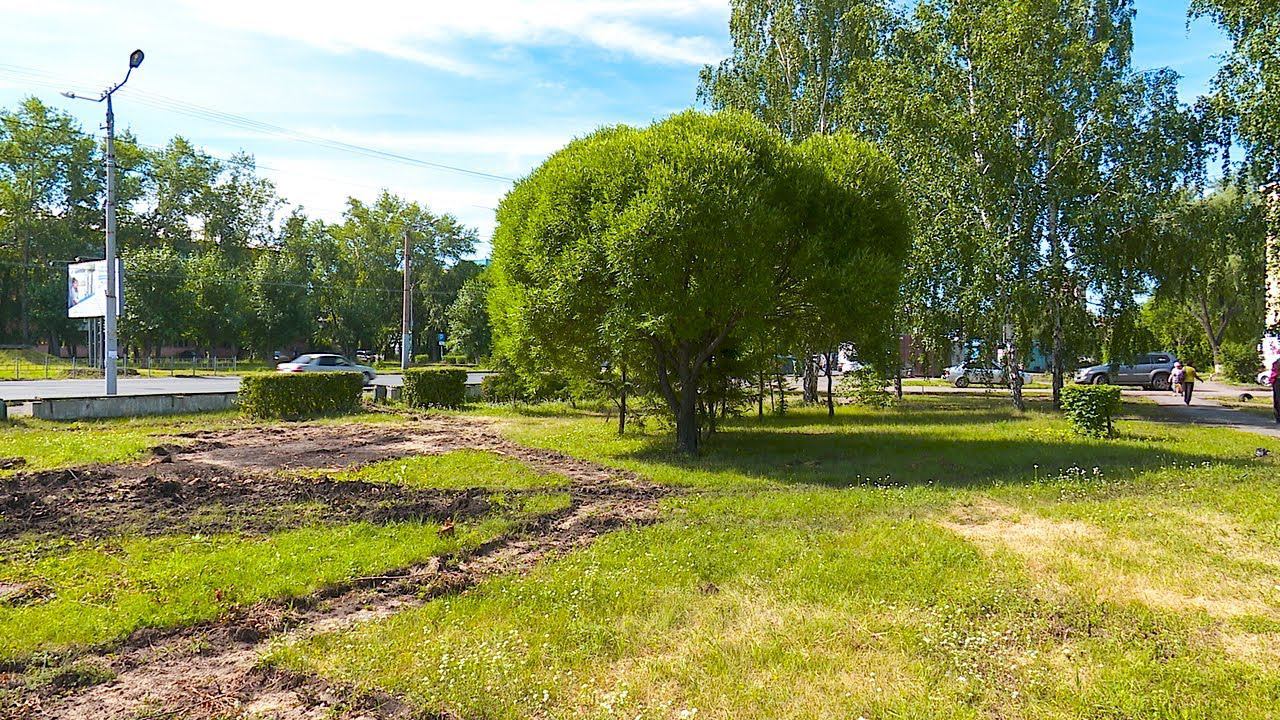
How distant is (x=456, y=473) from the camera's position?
36.2 ft

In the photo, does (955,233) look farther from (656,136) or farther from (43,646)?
(43,646)

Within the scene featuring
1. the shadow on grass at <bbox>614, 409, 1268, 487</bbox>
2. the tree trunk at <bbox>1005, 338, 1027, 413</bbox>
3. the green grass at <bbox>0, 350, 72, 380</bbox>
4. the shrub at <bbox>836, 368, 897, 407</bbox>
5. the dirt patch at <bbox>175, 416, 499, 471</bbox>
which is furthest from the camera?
the green grass at <bbox>0, 350, 72, 380</bbox>

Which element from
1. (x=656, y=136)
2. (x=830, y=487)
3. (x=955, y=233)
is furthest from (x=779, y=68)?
(x=830, y=487)

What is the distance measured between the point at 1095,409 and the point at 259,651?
592 inches

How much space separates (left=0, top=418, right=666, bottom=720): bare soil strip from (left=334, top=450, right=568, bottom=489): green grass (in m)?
2.21

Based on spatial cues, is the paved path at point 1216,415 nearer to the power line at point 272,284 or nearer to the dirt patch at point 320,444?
the dirt patch at point 320,444

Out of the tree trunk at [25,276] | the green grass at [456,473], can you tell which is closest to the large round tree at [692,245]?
the green grass at [456,473]

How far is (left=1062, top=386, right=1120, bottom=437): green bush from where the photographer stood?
14.7 m

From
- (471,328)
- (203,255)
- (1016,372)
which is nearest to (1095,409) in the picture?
(1016,372)

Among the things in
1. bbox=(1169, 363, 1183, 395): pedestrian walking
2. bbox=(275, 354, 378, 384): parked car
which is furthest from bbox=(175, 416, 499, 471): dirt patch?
bbox=(1169, 363, 1183, 395): pedestrian walking

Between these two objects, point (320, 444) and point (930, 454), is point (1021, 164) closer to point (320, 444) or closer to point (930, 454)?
point (930, 454)

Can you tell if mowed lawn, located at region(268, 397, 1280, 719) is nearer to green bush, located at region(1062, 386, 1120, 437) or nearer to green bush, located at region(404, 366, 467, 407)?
green bush, located at region(1062, 386, 1120, 437)

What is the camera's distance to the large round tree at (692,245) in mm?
11039

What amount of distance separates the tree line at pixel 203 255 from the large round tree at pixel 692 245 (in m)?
30.9
